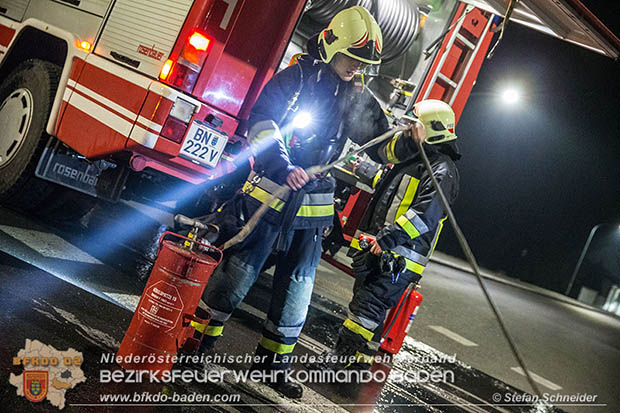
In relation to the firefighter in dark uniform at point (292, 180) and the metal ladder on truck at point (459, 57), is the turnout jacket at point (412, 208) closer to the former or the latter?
the firefighter in dark uniform at point (292, 180)

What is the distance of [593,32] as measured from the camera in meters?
4.07

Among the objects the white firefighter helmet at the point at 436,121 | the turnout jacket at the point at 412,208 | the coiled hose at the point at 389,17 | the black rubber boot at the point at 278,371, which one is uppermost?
the coiled hose at the point at 389,17

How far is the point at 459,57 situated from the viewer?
617 cm

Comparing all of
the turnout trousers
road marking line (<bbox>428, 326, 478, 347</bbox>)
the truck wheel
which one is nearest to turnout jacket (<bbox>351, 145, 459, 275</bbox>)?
the turnout trousers

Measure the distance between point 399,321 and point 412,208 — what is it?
4.25 ft

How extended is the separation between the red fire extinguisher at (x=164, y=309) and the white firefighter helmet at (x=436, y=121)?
2310 millimetres

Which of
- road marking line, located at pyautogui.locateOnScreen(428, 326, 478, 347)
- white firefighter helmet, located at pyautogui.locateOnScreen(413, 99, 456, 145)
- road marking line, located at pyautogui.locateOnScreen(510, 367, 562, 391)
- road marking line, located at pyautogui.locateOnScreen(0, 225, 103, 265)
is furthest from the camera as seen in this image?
road marking line, located at pyautogui.locateOnScreen(428, 326, 478, 347)

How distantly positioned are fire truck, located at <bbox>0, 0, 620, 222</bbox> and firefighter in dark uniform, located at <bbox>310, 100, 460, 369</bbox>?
778mm

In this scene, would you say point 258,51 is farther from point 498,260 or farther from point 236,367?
point 498,260

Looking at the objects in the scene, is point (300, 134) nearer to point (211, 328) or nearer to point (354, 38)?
point (354, 38)

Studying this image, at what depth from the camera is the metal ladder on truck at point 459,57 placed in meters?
5.93

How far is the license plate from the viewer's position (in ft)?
13.4

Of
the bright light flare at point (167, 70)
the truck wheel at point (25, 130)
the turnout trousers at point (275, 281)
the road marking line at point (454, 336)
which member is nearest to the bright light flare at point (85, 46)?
the truck wheel at point (25, 130)

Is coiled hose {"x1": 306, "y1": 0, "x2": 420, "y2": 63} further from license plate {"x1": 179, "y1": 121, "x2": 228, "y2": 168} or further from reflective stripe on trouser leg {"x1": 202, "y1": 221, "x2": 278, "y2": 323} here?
reflective stripe on trouser leg {"x1": 202, "y1": 221, "x2": 278, "y2": 323}
